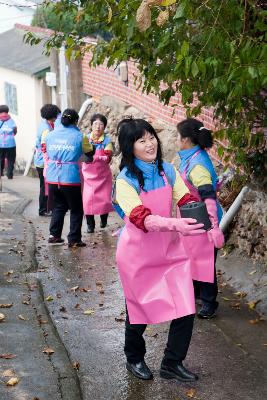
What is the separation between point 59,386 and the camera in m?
5.01

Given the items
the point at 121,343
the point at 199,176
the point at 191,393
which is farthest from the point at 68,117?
the point at 191,393

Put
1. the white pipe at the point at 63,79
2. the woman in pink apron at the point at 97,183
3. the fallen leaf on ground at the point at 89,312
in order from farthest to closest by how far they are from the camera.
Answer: the white pipe at the point at 63,79
the woman in pink apron at the point at 97,183
the fallen leaf on ground at the point at 89,312

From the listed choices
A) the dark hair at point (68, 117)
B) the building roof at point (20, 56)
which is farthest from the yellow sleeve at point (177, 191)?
the building roof at point (20, 56)

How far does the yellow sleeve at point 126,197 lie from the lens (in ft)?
15.9

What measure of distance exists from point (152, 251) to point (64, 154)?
192 inches

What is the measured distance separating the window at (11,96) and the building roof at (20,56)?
0.88 m

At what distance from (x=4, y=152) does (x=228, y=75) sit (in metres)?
14.4

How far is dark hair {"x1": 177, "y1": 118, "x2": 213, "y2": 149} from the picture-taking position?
6367 mm

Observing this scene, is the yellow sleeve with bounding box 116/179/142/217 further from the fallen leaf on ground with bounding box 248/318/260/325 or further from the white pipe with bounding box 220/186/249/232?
the white pipe with bounding box 220/186/249/232

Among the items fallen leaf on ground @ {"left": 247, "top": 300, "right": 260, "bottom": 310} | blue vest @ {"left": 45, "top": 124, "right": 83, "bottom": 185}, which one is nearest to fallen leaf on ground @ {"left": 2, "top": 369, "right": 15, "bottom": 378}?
fallen leaf on ground @ {"left": 247, "top": 300, "right": 260, "bottom": 310}

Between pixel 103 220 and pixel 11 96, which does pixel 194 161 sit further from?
pixel 11 96

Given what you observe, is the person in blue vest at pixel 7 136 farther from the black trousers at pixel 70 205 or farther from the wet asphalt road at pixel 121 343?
the wet asphalt road at pixel 121 343

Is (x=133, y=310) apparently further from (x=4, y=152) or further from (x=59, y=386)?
(x=4, y=152)

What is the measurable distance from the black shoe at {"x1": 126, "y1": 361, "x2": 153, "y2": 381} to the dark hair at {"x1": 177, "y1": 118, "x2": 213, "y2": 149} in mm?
2022
